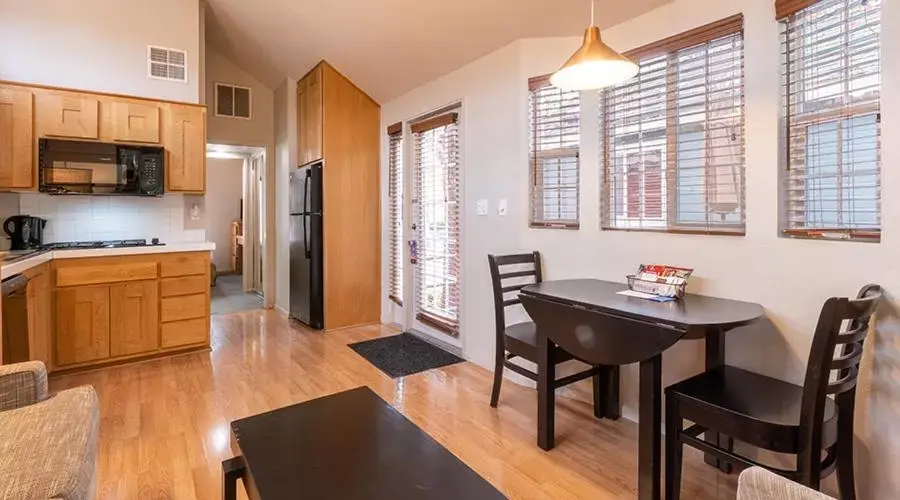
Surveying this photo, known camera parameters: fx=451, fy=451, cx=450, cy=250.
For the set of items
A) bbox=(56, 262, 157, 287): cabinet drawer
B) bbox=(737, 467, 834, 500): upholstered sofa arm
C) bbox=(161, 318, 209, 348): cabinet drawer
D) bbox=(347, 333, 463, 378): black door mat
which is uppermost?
bbox=(56, 262, 157, 287): cabinet drawer

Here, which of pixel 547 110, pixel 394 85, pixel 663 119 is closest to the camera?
pixel 663 119

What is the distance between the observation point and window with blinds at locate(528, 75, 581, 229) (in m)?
2.73

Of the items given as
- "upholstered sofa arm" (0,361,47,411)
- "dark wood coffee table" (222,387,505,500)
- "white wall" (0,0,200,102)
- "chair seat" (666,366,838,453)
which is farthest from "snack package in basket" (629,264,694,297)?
"white wall" (0,0,200,102)

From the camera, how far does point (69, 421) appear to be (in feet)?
4.44

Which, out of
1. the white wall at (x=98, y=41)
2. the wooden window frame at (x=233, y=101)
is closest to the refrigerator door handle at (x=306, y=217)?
the white wall at (x=98, y=41)

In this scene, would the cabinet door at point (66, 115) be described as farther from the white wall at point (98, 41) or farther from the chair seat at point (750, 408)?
the chair seat at point (750, 408)

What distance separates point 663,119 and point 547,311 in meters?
1.17

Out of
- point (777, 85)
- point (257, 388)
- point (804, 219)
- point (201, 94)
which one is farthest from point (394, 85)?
point (804, 219)

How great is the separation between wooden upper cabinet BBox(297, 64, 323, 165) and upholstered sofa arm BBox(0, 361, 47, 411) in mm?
3135

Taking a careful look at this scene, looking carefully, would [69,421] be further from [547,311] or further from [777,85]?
[777,85]

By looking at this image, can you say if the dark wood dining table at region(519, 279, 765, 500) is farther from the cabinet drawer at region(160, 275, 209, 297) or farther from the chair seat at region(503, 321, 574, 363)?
the cabinet drawer at region(160, 275, 209, 297)

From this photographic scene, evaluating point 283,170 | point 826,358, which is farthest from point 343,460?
point 283,170

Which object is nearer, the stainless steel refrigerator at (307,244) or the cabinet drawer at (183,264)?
the cabinet drawer at (183,264)

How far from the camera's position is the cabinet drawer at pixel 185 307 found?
3490mm
